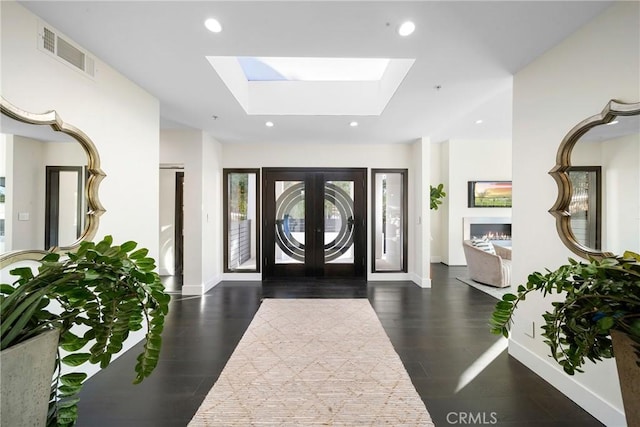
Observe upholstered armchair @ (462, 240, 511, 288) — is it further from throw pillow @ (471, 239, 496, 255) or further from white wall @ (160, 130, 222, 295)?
white wall @ (160, 130, 222, 295)

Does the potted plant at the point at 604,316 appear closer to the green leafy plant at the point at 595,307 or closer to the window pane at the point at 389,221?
the green leafy plant at the point at 595,307

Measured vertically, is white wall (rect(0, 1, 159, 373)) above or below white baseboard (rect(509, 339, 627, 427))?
above

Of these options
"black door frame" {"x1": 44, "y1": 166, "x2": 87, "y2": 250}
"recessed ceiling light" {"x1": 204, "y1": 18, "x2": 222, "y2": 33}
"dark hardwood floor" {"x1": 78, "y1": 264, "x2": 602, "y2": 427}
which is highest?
"recessed ceiling light" {"x1": 204, "y1": 18, "x2": 222, "y2": 33}

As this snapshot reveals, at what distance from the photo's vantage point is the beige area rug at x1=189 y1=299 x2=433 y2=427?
1837 mm

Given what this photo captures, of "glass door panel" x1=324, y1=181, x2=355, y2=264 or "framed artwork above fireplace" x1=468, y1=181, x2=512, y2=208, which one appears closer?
"glass door panel" x1=324, y1=181, x2=355, y2=264

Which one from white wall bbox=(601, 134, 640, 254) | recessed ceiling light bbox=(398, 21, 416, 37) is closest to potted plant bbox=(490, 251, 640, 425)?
white wall bbox=(601, 134, 640, 254)

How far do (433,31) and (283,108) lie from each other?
2.19 metres

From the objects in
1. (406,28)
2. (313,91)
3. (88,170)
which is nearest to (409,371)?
(406,28)

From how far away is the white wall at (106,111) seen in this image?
1.80 meters

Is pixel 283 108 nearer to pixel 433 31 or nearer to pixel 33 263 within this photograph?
pixel 433 31

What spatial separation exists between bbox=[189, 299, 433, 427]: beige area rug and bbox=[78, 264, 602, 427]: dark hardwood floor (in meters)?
0.12

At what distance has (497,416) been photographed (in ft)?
6.15

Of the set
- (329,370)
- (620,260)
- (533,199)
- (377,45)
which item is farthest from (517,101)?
(329,370)

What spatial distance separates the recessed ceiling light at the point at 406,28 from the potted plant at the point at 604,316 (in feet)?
5.75
